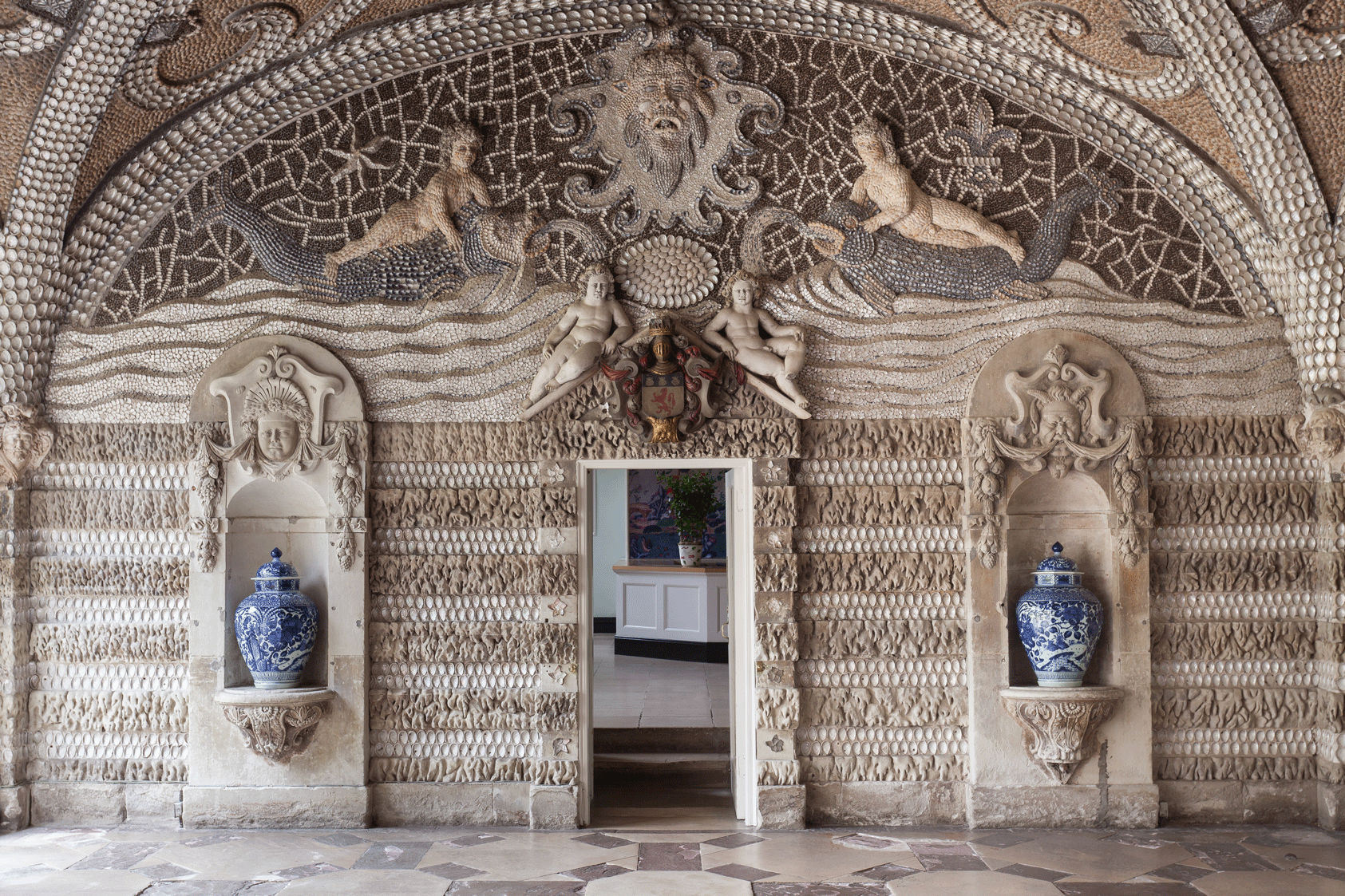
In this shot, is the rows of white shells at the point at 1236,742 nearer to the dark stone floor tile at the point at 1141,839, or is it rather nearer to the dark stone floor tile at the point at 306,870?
the dark stone floor tile at the point at 1141,839

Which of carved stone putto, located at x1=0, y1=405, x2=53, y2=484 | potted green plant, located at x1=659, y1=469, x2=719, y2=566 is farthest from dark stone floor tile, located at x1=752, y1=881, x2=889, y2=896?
potted green plant, located at x1=659, y1=469, x2=719, y2=566

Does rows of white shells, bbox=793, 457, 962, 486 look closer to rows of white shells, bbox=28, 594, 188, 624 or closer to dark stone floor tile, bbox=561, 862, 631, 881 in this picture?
dark stone floor tile, bbox=561, 862, 631, 881

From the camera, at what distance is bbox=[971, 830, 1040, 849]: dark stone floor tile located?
529 cm

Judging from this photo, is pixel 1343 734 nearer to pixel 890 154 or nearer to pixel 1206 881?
pixel 1206 881

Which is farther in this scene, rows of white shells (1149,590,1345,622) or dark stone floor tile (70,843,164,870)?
rows of white shells (1149,590,1345,622)

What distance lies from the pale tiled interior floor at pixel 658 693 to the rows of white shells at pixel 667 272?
10.2 feet

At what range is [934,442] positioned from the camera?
18.9 feet

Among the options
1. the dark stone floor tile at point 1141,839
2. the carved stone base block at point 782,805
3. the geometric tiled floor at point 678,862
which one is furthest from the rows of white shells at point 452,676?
the dark stone floor tile at point 1141,839

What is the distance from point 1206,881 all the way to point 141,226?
6.28 meters

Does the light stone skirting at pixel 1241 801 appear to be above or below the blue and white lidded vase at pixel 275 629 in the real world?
below

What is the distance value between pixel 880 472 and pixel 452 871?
2944 mm

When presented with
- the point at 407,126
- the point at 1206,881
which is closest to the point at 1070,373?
the point at 1206,881

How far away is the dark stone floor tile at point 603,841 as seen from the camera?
532 centimetres

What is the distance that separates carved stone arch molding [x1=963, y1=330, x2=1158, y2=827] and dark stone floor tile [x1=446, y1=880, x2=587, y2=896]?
2.22m
